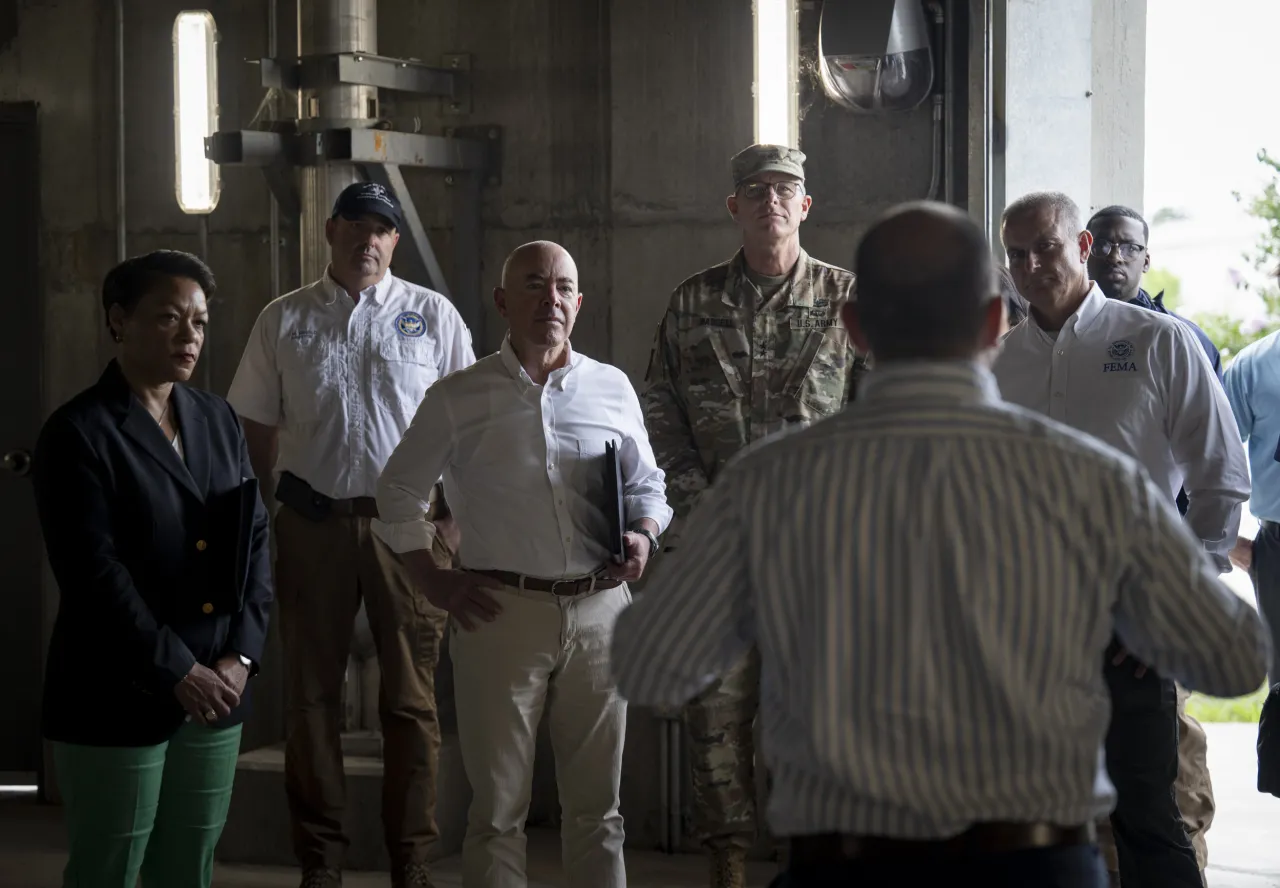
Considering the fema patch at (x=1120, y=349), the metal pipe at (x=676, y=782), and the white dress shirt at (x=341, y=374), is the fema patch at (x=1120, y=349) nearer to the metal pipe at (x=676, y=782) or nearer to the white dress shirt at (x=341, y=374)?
the white dress shirt at (x=341, y=374)

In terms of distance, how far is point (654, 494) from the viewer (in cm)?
336

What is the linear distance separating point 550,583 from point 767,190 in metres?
1.18

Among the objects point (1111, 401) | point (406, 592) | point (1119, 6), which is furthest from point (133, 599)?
point (1119, 6)

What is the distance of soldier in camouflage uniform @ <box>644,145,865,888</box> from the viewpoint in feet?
12.1

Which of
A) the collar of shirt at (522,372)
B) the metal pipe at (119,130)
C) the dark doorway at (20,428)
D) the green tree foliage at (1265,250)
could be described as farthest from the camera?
the green tree foliage at (1265,250)

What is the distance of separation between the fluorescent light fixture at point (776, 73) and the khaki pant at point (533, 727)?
1514 mm

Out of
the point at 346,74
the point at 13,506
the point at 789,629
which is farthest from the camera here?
the point at 13,506

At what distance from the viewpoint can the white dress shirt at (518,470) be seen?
126 inches

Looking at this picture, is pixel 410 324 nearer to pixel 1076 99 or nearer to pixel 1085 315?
pixel 1085 315

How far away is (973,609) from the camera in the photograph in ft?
4.80

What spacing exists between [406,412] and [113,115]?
186 cm

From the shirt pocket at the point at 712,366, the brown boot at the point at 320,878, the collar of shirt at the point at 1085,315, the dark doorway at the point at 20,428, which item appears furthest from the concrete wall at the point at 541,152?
the collar of shirt at the point at 1085,315

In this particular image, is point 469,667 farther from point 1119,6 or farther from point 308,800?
point 1119,6

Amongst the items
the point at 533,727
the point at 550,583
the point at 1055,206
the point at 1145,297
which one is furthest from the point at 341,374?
the point at 1145,297
